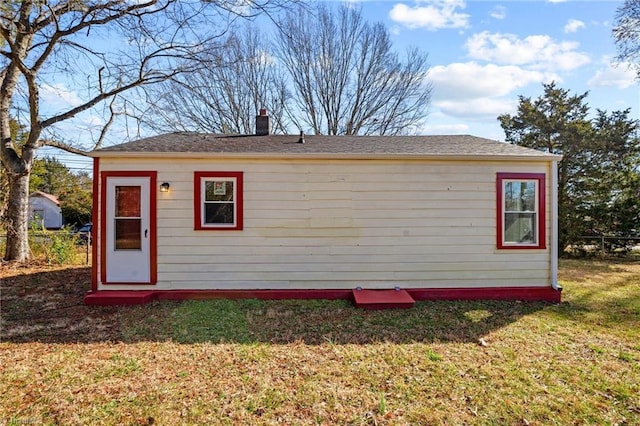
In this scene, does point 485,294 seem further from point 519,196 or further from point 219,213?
point 219,213

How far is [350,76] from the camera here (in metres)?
18.0

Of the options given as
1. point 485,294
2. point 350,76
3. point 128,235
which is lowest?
point 485,294

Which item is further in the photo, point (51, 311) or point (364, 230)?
point (364, 230)

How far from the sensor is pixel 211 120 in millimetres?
17984

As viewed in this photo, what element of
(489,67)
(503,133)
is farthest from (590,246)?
(489,67)

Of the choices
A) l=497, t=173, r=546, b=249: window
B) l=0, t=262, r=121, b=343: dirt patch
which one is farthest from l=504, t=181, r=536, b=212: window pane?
l=0, t=262, r=121, b=343: dirt patch

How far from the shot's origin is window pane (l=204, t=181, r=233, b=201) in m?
6.16

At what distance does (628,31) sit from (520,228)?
36.6ft

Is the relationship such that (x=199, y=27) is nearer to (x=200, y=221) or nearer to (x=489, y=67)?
(x=200, y=221)

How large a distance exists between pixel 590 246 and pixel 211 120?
58.2ft

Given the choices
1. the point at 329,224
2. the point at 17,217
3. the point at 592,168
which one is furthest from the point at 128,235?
the point at 592,168

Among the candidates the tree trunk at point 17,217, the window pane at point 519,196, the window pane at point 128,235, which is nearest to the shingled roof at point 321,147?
the window pane at point 519,196

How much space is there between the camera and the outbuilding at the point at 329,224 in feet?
20.0

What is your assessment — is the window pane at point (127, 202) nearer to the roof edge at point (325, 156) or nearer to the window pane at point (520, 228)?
the roof edge at point (325, 156)
